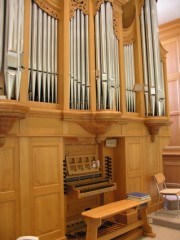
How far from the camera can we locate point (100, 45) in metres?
4.41

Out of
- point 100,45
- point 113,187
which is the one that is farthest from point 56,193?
point 100,45

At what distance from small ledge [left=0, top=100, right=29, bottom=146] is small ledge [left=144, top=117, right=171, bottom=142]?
2.95 m

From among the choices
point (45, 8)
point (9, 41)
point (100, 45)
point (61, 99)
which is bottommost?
point (61, 99)

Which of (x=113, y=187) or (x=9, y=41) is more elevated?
(x=9, y=41)

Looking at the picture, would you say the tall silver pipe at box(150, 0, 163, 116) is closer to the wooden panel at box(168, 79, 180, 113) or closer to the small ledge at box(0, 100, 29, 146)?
the wooden panel at box(168, 79, 180, 113)

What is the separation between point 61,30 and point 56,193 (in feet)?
8.40

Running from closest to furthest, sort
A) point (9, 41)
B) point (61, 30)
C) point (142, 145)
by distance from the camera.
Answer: point (9, 41) < point (61, 30) < point (142, 145)

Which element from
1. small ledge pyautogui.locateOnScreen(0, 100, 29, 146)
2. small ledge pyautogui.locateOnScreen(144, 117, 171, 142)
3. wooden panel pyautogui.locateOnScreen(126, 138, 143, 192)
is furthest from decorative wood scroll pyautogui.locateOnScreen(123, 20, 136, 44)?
small ledge pyautogui.locateOnScreen(0, 100, 29, 146)

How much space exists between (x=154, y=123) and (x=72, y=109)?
2140 mm

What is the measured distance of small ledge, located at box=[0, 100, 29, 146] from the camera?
308cm

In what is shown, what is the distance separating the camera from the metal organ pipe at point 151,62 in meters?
5.58

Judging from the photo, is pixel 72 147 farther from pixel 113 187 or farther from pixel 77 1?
pixel 77 1

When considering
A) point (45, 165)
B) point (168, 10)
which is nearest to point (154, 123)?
point (45, 165)

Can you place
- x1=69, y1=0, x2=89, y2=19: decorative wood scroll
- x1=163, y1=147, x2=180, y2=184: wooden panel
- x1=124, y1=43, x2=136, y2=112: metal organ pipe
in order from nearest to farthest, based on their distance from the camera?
x1=69, y1=0, x2=89, y2=19: decorative wood scroll
x1=124, y1=43, x2=136, y2=112: metal organ pipe
x1=163, y1=147, x2=180, y2=184: wooden panel
